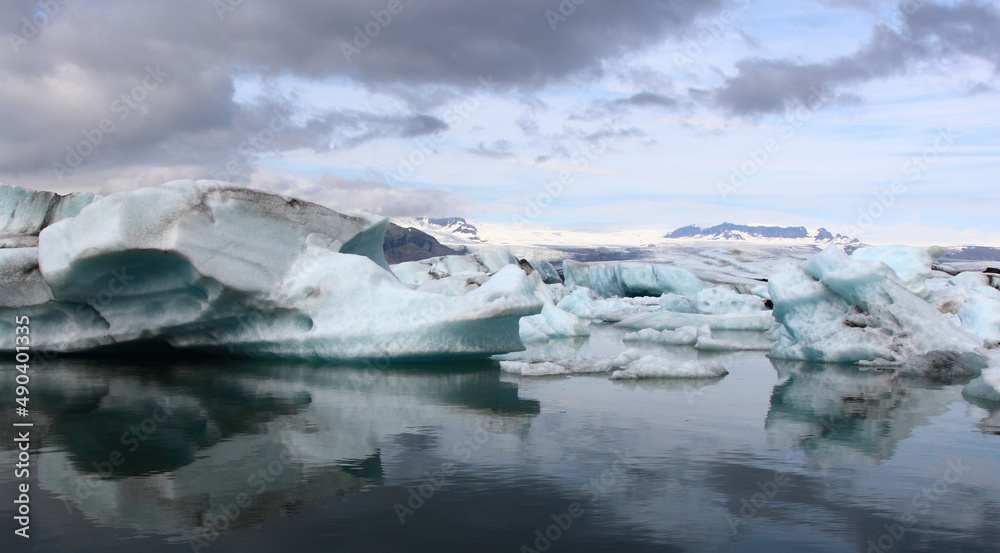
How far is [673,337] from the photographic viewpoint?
14812 mm

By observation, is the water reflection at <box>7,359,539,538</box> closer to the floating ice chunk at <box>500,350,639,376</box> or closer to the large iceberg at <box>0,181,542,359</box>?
the floating ice chunk at <box>500,350,639,376</box>

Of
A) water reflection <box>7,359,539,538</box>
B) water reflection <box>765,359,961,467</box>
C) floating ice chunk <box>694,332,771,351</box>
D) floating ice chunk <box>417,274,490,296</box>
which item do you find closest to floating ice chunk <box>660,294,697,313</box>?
floating ice chunk <box>694,332,771,351</box>

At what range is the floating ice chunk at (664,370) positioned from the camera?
8.77 meters

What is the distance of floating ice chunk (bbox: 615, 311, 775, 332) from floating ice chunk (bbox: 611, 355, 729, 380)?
9.26 m

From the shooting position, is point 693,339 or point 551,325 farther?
point 551,325

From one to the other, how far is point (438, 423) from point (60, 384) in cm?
452

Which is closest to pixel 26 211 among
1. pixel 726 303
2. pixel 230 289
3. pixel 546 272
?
pixel 230 289

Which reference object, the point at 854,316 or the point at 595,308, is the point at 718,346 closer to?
the point at 854,316

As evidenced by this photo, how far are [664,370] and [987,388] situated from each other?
321 cm

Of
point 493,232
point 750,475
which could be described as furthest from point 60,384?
point 493,232

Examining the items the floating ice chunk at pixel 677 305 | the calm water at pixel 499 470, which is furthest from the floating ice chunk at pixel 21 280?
the floating ice chunk at pixel 677 305

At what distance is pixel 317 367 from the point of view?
10.0m

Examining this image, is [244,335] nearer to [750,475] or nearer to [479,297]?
[479,297]

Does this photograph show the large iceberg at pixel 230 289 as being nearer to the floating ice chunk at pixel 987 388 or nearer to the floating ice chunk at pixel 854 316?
the floating ice chunk at pixel 854 316
